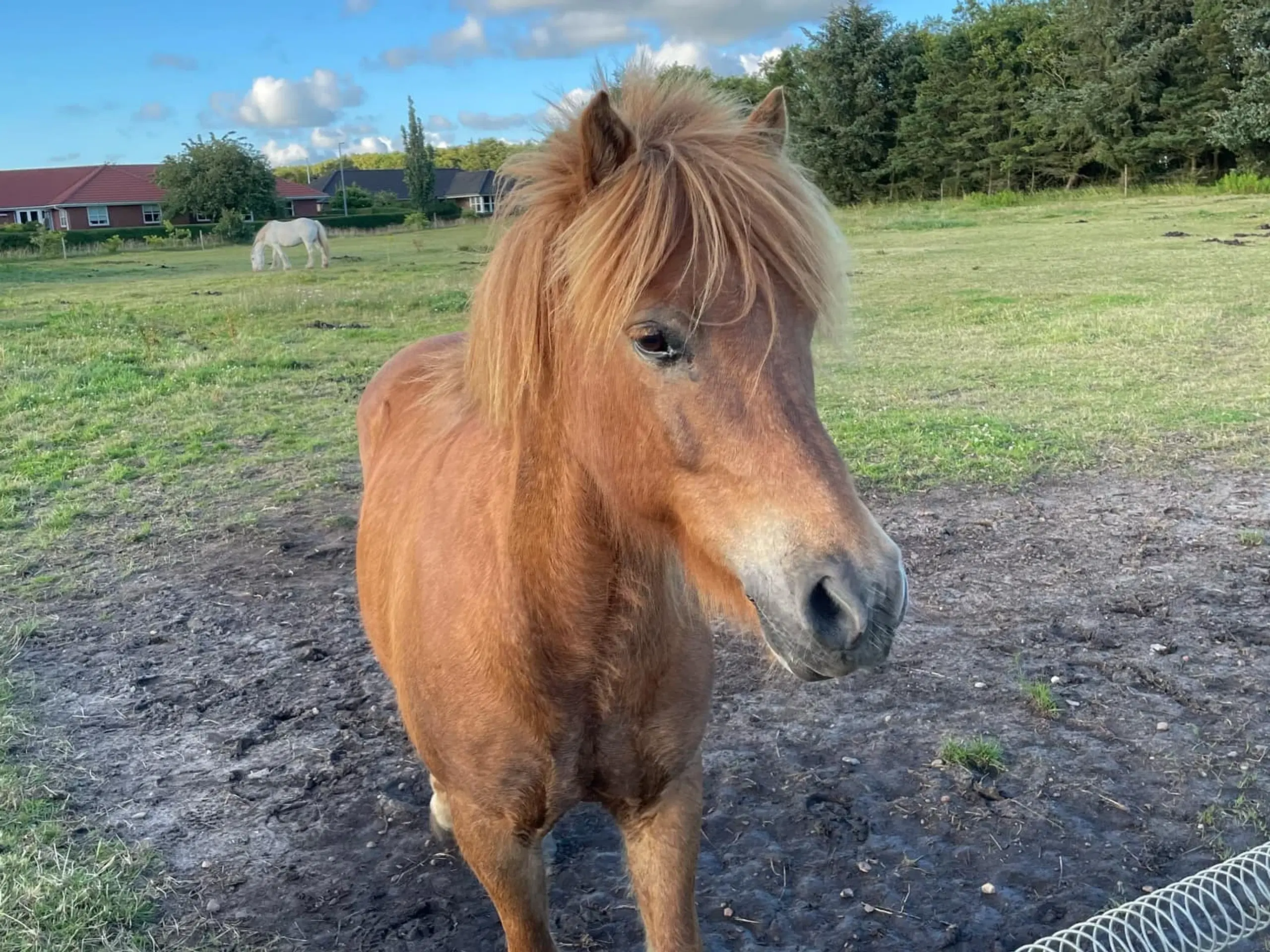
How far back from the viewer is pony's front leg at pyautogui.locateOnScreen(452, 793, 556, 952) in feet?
7.49

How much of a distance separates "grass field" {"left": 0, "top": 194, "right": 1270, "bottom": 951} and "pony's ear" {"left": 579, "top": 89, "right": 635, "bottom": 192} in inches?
23.9

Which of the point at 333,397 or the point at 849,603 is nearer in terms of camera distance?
the point at 849,603

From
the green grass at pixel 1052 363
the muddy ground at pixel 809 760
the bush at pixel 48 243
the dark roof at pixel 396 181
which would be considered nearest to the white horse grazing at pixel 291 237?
the bush at pixel 48 243

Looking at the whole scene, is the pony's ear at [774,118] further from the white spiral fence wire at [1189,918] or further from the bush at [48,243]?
the bush at [48,243]

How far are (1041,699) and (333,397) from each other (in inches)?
302

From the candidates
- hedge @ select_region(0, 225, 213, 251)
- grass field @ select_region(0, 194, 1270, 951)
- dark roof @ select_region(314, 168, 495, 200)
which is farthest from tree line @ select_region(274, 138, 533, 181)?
grass field @ select_region(0, 194, 1270, 951)

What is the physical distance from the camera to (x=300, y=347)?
12.2m

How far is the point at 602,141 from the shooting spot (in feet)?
5.90

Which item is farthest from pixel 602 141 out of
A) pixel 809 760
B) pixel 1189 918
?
pixel 809 760

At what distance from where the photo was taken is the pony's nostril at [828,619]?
1.54 metres

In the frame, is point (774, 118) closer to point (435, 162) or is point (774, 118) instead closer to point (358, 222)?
point (358, 222)

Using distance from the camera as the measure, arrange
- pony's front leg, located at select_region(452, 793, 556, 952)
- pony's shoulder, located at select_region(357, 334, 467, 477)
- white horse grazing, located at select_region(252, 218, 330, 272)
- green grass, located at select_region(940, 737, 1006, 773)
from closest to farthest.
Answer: pony's front leg, located at select_region(452, 793, 556, 952), pony's shoulder, located at select_region(357, 334, 467, 477), green grass, located at select_region(940, 737, 1006, 773), white horse grazing, located at select_region(252, 218, 330, 272)

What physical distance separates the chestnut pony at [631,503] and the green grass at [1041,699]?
6.92 feet

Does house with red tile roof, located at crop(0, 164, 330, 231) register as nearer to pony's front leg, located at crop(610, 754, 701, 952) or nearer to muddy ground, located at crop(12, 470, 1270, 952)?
muddy ground, located at crop(12, 470, 1270, 952)
